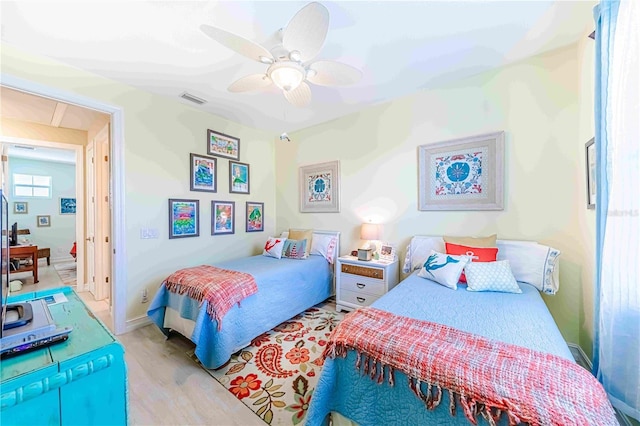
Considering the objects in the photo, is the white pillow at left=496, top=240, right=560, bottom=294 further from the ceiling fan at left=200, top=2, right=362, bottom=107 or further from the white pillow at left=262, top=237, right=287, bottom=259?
the white pillow at left=262, top=237, right=287, bottom=259

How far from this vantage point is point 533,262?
211 centimetres

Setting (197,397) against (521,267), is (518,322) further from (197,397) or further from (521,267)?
(197,397)

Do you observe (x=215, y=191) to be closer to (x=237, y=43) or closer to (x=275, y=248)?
(x=275, y=248)

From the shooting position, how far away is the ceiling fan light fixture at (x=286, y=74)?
5.60 ft

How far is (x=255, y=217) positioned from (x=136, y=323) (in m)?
1.98

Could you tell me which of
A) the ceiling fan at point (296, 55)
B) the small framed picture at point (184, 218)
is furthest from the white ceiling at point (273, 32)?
the small framed picture at point (184, 218)

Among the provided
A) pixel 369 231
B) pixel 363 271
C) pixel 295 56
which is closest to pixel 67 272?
pixel 363 271

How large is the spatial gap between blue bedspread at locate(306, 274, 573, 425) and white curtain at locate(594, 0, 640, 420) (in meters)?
0.29

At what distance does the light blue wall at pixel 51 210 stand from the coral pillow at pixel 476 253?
8749 millimetres

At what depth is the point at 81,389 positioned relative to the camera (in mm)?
783

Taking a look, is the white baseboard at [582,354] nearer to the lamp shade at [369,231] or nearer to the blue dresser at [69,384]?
the lamp shade at [369,231]

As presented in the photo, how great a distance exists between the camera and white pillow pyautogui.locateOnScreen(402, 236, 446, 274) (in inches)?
104

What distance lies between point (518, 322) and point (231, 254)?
3.34 m

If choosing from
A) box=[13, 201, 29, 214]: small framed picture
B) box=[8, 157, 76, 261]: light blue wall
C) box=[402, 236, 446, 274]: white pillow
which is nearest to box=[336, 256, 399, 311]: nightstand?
box=[402, 236, 446, 274]: white pillow
